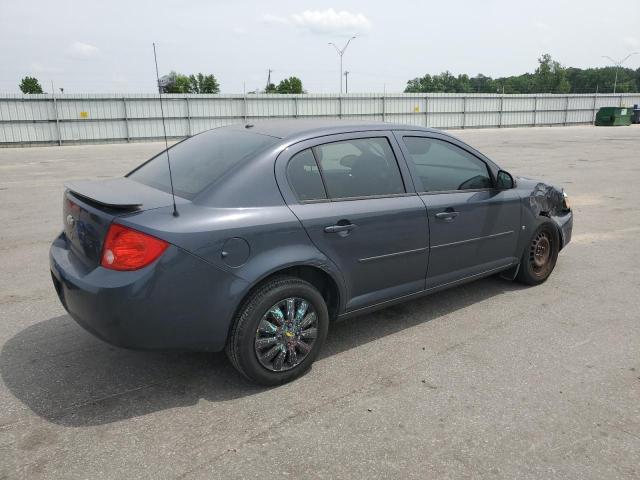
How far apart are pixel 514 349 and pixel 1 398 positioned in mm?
3269

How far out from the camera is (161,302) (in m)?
2.77

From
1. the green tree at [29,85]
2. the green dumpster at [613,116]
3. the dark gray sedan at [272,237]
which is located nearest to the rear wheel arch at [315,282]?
the dark gray sedan at [272,237]

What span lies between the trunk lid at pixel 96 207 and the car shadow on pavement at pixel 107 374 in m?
0.77

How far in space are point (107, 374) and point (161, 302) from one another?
0.90m

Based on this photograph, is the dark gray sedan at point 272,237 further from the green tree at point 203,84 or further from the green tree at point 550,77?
the green tree at point 550,77

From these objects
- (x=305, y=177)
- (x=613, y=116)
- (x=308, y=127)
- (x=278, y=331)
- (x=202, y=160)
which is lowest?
(x=278, y=331)

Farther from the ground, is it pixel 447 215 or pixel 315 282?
pixel 447 215

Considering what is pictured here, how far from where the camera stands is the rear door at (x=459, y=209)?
390 cm

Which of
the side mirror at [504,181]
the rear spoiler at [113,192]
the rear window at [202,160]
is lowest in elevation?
the side mirror at [504,181]

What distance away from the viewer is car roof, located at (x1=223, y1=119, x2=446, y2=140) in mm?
3463

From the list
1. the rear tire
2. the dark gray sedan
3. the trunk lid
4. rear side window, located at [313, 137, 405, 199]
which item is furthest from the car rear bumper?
the rear tire

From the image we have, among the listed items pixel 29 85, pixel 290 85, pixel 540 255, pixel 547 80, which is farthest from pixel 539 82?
pixel 540 255

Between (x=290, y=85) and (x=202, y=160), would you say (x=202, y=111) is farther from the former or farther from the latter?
(x=290, y=85)

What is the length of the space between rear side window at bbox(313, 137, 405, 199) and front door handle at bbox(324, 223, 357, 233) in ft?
0.67
